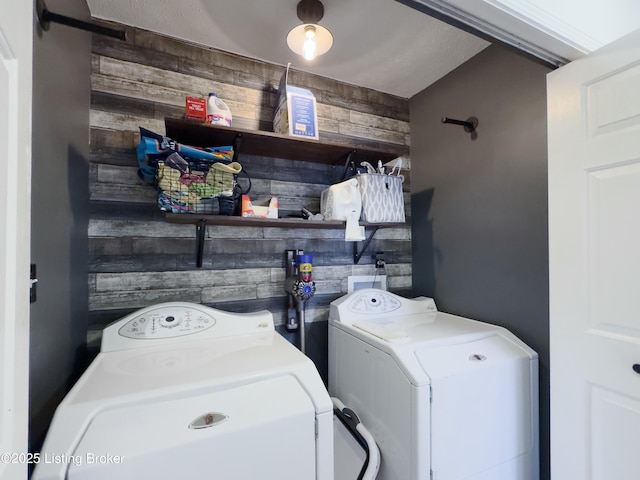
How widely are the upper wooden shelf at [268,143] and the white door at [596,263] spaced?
859mm

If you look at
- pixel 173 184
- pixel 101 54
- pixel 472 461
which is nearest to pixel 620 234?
pixel 472 461

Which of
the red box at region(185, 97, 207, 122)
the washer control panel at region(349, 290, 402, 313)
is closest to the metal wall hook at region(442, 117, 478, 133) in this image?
the washer control panel at region(349, 290, 402, 313)

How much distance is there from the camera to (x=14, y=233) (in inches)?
18.8

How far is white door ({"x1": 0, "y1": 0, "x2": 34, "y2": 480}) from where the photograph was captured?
44cm

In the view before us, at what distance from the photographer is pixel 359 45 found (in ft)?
5.50

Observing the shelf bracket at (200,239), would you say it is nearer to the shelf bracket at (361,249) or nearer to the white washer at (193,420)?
the white washer at (193,420)

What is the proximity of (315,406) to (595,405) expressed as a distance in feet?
3.48

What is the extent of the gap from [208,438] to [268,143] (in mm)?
1337

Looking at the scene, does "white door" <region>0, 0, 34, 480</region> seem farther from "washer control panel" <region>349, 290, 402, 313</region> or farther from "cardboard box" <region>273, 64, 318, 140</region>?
"washer control panel" <region>349, 290, 402, 313</region>

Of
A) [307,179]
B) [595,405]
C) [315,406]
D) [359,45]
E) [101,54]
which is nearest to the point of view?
[315,406]

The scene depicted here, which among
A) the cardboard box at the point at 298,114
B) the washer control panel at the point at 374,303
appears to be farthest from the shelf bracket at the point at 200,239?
the washer control panel at the point at 374,303

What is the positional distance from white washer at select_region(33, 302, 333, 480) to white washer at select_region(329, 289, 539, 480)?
0.42 m

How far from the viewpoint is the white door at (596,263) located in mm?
990

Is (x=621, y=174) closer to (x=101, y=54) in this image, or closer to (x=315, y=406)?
(x=315, y=406)
